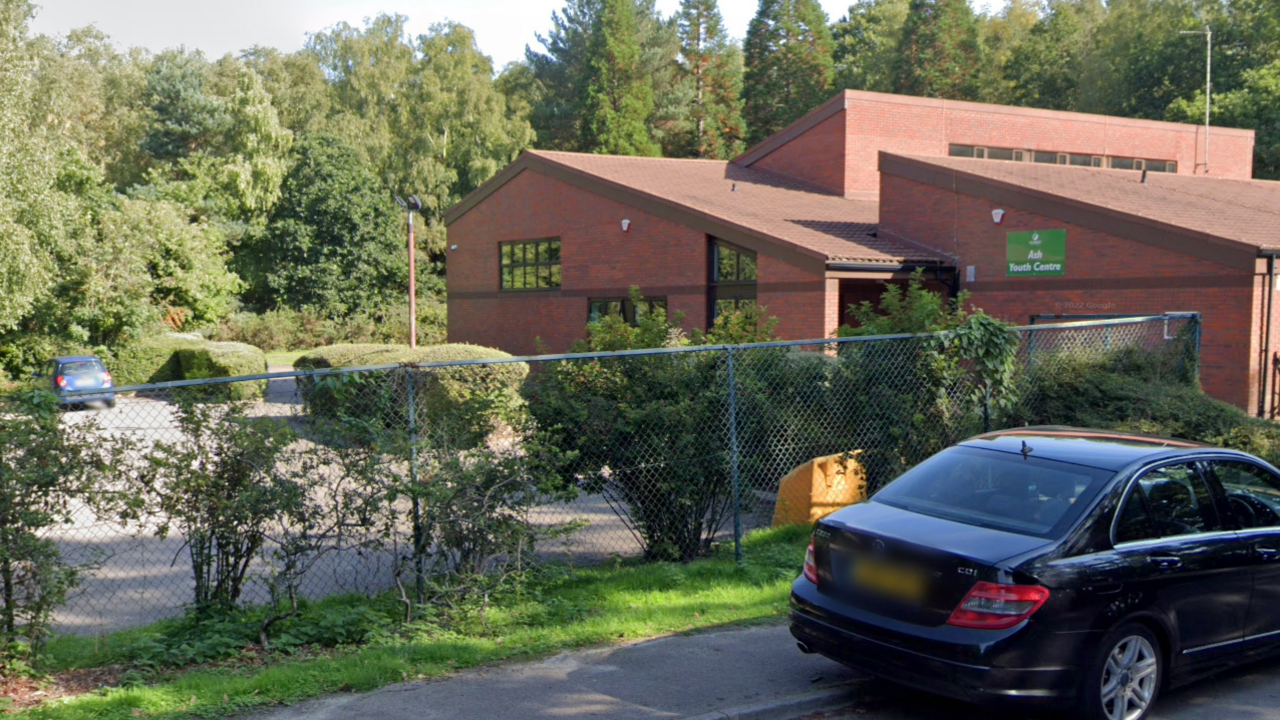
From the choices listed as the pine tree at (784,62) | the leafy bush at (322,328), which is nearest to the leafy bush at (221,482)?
the leafy bush at (322,328)

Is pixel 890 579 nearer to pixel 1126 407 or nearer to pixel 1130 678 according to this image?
pixel 1130 678

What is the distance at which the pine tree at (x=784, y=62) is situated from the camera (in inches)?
2299

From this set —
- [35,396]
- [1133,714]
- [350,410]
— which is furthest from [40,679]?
[1133,714]

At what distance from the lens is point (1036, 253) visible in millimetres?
19141

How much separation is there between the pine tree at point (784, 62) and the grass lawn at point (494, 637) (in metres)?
52.9

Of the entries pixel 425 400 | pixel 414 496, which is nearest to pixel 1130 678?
pixel 414 496

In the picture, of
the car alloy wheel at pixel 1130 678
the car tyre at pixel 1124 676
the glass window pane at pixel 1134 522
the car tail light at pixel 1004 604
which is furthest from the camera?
the glass window pane at pixel 1134 522

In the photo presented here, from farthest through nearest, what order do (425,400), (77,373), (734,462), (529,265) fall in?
(529,265) < (77,373) < (734,462) < (425,400)

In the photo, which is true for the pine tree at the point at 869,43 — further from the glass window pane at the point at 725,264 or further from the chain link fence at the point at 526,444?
the chain link fence at the point at 526,444

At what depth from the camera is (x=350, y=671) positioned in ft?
18.5

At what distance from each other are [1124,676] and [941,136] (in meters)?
26.5

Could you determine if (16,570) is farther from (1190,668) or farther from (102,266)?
(102,266)

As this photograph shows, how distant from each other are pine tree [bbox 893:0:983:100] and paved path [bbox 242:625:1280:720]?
52193 mm

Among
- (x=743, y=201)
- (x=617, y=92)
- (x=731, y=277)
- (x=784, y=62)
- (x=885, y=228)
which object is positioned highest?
(x=784, y=62)
